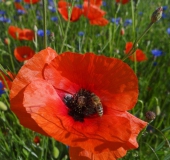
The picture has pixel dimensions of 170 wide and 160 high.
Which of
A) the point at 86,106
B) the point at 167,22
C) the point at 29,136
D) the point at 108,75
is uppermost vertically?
the point at 108,75

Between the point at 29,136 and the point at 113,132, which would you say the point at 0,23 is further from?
the point at 113,132

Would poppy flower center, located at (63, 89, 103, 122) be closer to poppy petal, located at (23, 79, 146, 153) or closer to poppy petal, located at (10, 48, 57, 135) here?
poppy petal, located at (23, 79, 146, 153)

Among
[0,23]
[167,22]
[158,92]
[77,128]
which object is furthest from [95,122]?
[167,22]

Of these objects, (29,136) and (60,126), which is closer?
(60,126)

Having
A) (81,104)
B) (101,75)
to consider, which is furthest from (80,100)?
(101,75)

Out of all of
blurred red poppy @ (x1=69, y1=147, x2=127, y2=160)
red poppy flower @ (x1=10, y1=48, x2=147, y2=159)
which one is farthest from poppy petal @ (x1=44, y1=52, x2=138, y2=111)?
blurred red poppy @ (x1=69, y1=147, x2=127, y2=160)

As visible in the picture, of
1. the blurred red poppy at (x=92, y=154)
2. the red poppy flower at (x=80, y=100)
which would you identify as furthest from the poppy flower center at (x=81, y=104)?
the blurred red poppy at (x=92, y=154)

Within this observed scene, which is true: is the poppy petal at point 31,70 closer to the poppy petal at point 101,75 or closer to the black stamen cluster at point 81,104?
the poppy petal at point 101,75

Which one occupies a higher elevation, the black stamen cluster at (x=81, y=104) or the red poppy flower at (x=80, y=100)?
the red poppy flower at (x=80, y=100)

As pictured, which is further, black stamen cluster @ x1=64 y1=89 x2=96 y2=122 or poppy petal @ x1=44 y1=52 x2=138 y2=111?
black stamen cluster @ x1=64 y1=89 x2=96 y2=122
